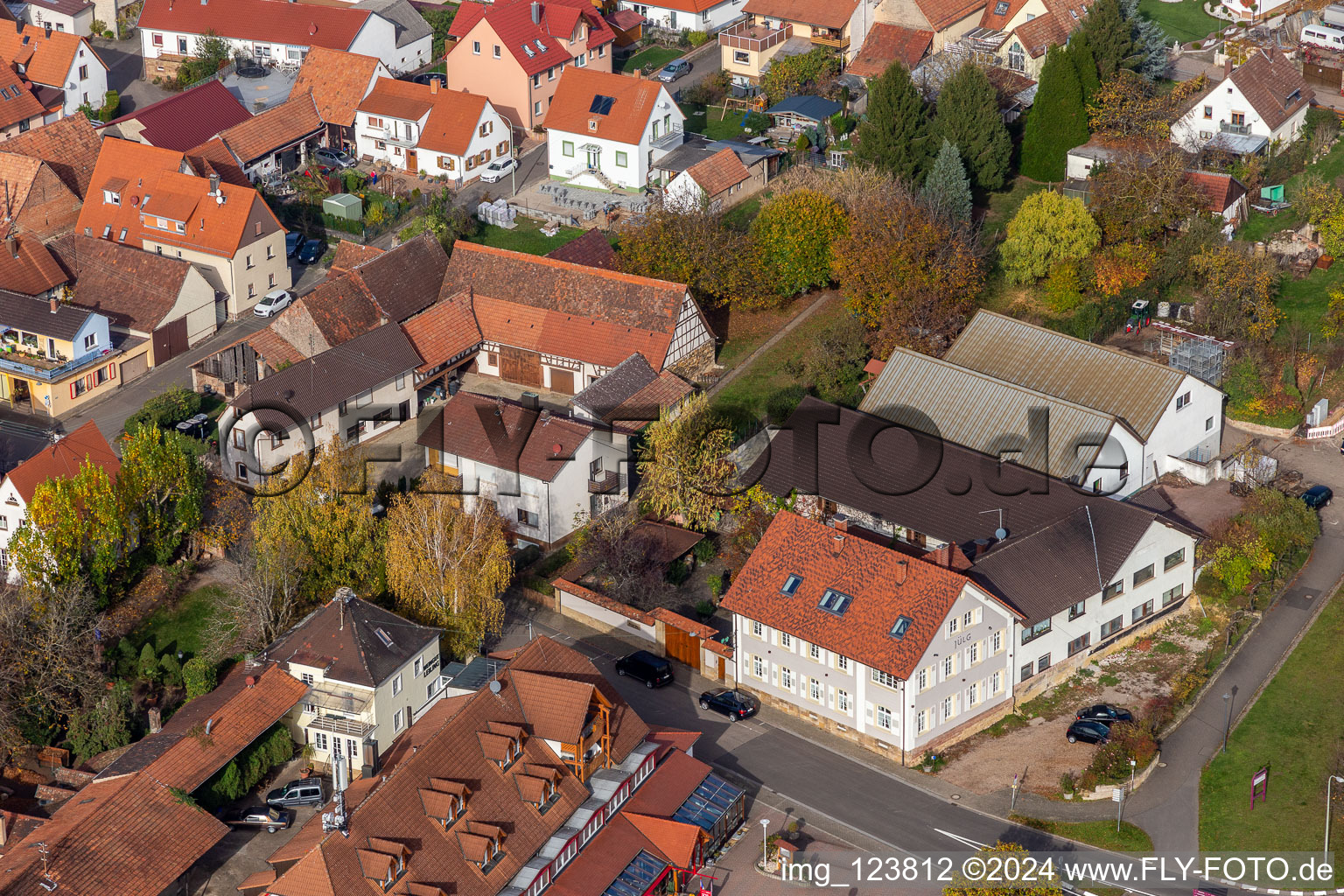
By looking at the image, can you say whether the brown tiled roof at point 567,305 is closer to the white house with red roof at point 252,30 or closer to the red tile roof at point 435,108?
the red tile roof at point 435,108

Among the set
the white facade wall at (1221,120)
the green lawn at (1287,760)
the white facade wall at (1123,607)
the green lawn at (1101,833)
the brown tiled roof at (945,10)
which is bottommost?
the green lawn at (1101,833)

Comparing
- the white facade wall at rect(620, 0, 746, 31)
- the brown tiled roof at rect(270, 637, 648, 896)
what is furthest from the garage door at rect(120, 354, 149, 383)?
the white facade wall at rect(620, 0, 746, 31)

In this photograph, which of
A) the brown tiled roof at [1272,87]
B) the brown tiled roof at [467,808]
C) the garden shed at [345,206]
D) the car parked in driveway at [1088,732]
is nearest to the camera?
the brown tiled roof at [467,808]

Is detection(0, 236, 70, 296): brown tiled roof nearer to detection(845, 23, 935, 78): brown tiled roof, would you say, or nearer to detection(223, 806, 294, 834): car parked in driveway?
detection(223, 806, 294, 834): car parked in driveway

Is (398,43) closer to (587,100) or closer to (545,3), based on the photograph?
(545,3)

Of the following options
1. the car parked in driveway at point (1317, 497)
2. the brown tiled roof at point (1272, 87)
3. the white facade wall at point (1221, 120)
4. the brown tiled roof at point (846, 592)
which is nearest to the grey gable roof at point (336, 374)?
the brown tiled roof at point (846, 592)

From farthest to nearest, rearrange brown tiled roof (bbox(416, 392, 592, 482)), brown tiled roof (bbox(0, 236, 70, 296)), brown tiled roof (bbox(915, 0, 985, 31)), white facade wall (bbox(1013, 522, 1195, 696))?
brown tiled roof (bbox(915, 0, 985, 31))
brown tiled roof (bbox(0, 236, 70, 296))
brown tiled roof (bbox(416, 392, 592, 482))
white facade wall (bbox(1013, 522, 1195, 696))

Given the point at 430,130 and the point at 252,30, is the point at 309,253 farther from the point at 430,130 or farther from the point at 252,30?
the point at 252,30
